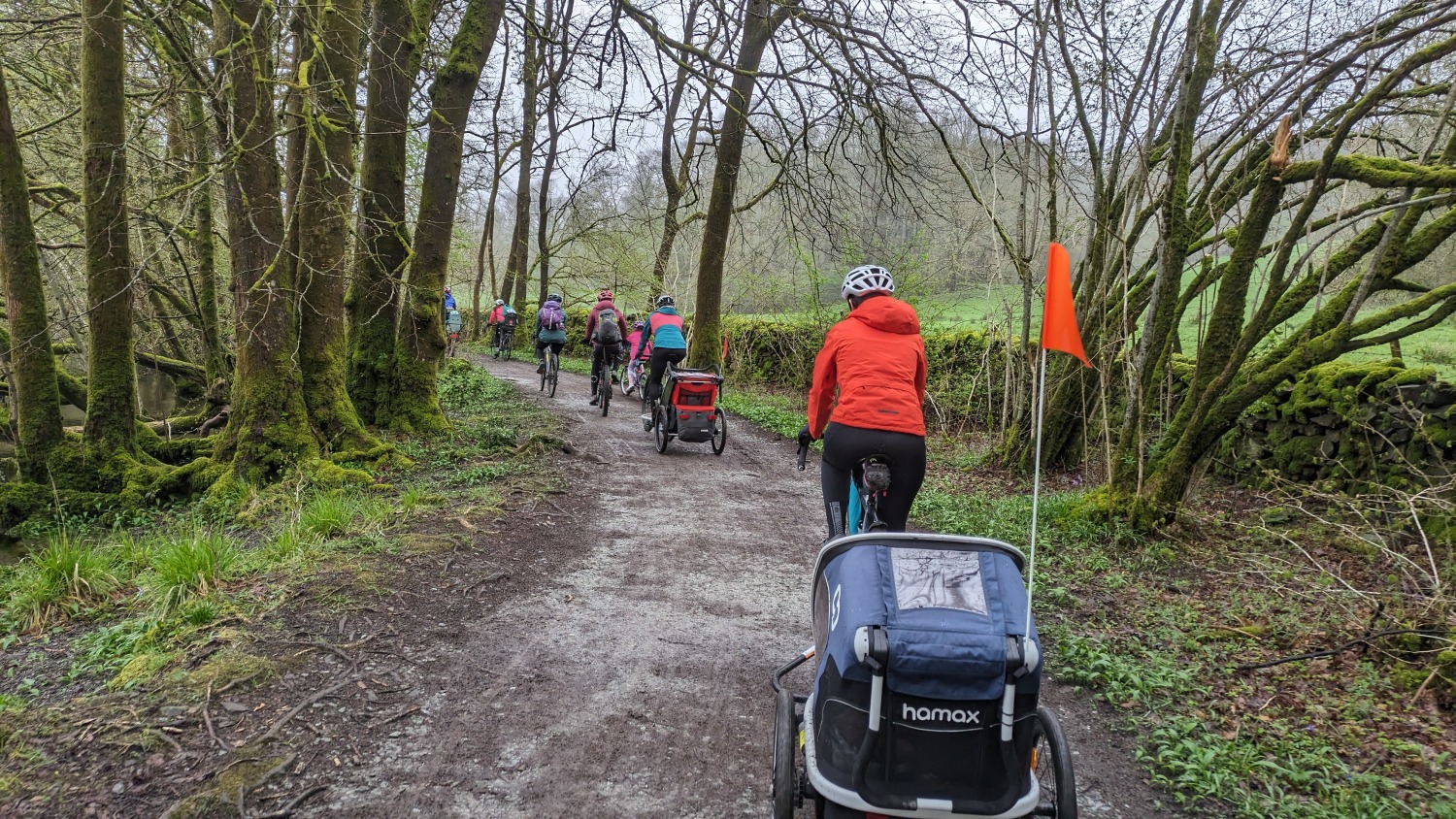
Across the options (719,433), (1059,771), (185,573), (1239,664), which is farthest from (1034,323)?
(185,573)

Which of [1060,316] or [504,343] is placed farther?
[504,343]

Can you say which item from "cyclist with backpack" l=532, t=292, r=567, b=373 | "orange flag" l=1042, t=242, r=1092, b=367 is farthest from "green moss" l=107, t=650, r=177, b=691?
"cyclist with backpack" l=532, t=292, r=567, b=373

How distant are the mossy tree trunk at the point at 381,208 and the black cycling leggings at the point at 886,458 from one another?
6.06m

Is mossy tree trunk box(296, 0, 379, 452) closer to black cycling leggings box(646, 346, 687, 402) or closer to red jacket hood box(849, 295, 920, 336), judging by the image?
black cycling leggings box(646, 346, 687, 402)

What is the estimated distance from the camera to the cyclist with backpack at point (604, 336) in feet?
42.1

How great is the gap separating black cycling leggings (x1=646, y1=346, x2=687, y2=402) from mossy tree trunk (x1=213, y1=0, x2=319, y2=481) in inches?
170

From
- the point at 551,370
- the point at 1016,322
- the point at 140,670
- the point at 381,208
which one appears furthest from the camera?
the point at 551,370

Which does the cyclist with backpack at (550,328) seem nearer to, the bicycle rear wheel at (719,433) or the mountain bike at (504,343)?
the bicycle rear wheel at (719,433)

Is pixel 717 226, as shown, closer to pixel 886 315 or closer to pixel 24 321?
pixel 24 321

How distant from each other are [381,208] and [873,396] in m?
7.49

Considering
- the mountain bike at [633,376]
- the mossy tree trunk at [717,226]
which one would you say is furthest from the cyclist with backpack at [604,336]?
the mountain bike at [633,376]

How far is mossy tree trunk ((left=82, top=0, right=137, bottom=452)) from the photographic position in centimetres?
748

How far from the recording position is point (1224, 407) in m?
5.88

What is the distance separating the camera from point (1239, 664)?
14.2 ft
